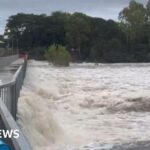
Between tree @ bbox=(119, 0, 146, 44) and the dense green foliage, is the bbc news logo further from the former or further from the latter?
tree @ bbox=(119, 0, 146, 44)

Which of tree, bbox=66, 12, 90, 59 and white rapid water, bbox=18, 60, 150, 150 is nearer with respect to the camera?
white rapid water, bbox=18, 60, 150, 150

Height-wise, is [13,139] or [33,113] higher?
[13,139]

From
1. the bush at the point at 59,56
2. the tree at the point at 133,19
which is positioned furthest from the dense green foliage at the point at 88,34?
the bush at the point at 59,56

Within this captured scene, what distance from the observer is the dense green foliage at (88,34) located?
131 meters

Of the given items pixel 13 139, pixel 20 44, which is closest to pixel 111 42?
pixel 20 44

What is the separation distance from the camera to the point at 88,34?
136000mm

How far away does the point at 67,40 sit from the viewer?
13800 centimetres

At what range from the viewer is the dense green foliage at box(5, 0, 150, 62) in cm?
13100

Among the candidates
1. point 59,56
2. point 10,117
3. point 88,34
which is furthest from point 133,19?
point 10,117

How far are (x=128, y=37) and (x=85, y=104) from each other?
109m

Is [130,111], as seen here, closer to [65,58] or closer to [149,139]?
[149,139]

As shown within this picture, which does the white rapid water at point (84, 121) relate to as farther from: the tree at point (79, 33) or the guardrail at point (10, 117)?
the tree at point (79, 33)

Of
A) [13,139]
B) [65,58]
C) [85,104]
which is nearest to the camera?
[13,139]

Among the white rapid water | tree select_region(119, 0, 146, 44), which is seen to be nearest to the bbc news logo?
the white rapid water
